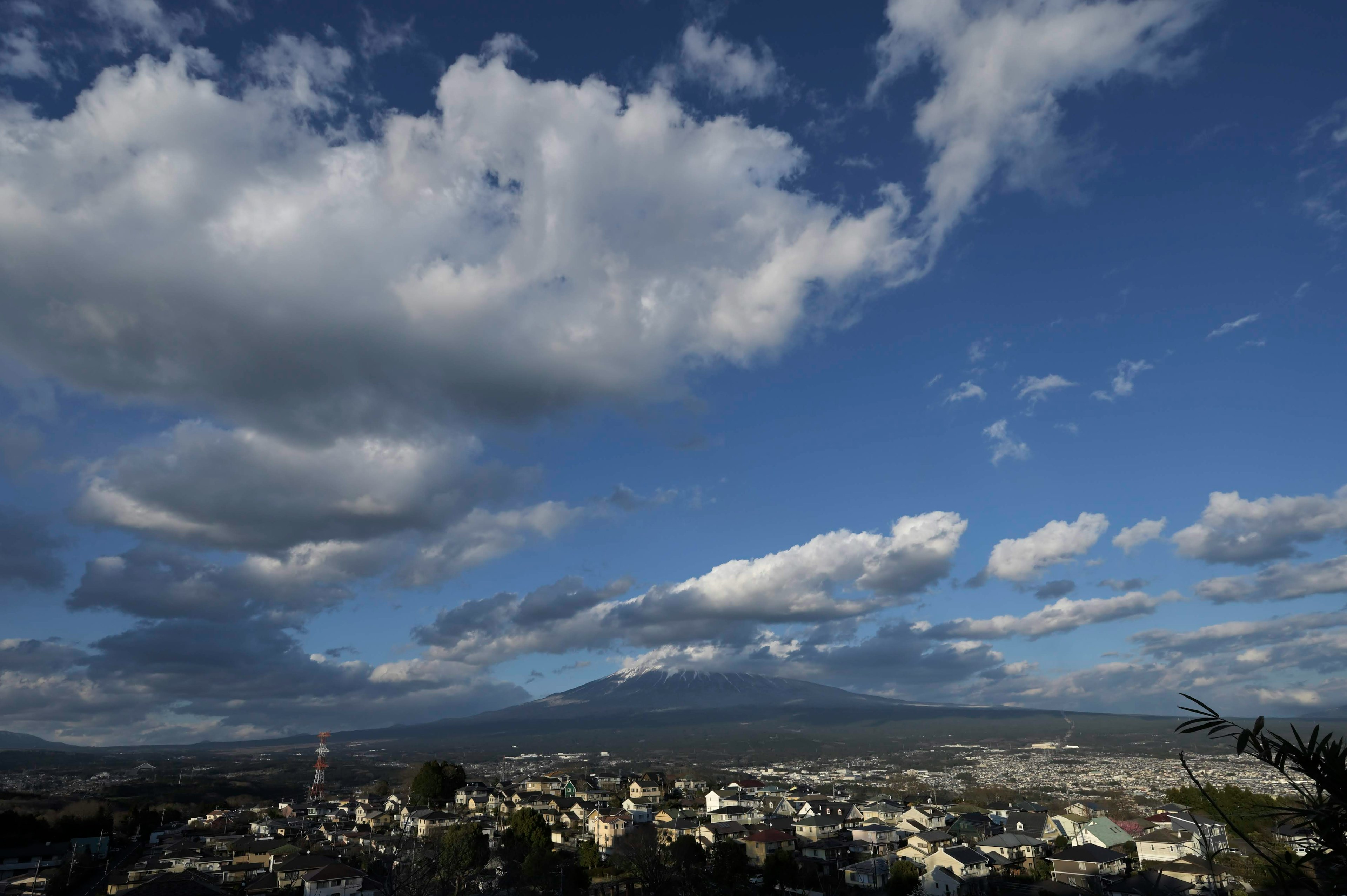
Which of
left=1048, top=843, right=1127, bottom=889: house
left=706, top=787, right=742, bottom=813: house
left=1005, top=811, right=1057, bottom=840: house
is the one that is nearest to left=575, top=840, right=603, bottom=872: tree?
left=706, top=787, right=742, bottom=813: house

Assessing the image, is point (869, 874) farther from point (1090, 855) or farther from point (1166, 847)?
point (1166, 847)

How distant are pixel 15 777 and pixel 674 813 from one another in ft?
461

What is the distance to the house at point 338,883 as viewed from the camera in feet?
125

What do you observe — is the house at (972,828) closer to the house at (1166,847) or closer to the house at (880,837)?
the house at (880,837)

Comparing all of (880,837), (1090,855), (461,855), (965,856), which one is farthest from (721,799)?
(461,855)

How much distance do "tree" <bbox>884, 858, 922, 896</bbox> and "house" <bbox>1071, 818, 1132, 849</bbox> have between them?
1457 cm

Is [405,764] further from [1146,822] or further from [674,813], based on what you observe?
[1146,822]

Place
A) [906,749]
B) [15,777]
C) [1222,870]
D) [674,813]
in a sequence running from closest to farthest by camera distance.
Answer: [1222,870] < [674,813] < [15,777] < [906,749]

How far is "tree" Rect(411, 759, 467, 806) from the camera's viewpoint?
61.0 metres

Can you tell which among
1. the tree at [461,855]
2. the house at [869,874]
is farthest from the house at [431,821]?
the house at [869,874]

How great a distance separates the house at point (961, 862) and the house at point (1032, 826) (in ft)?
31.4

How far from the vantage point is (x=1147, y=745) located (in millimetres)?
174125

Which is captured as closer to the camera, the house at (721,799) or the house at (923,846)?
the house at (923,846)

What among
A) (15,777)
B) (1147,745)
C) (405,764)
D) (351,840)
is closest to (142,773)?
(15,777)
